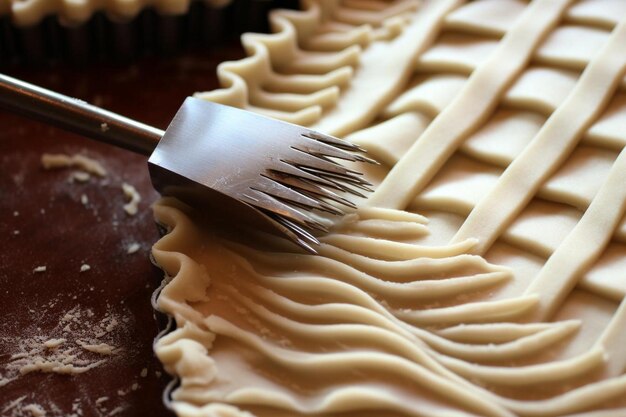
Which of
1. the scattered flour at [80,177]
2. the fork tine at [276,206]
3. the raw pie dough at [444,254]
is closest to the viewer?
the raw pie dough at [444,254]

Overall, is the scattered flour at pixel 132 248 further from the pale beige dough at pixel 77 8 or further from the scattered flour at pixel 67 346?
the pale beige dough at pixel 77 8

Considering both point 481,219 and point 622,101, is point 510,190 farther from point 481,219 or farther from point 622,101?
point 622,101

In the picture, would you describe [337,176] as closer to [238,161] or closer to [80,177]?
[238,161]

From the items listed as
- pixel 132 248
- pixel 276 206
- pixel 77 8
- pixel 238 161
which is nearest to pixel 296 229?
pixel 276 206

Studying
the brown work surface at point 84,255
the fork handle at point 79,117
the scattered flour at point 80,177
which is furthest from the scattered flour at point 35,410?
the scattered flour at point 80,177

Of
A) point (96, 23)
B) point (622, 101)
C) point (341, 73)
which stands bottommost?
point (96, 23)

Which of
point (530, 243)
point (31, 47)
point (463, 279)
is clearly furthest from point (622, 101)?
point (31, 47)

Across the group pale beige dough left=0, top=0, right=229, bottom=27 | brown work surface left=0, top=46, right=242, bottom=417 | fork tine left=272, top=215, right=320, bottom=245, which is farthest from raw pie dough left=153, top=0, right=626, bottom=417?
pale beige dough left=0, top=0, right=229, bottom=27
